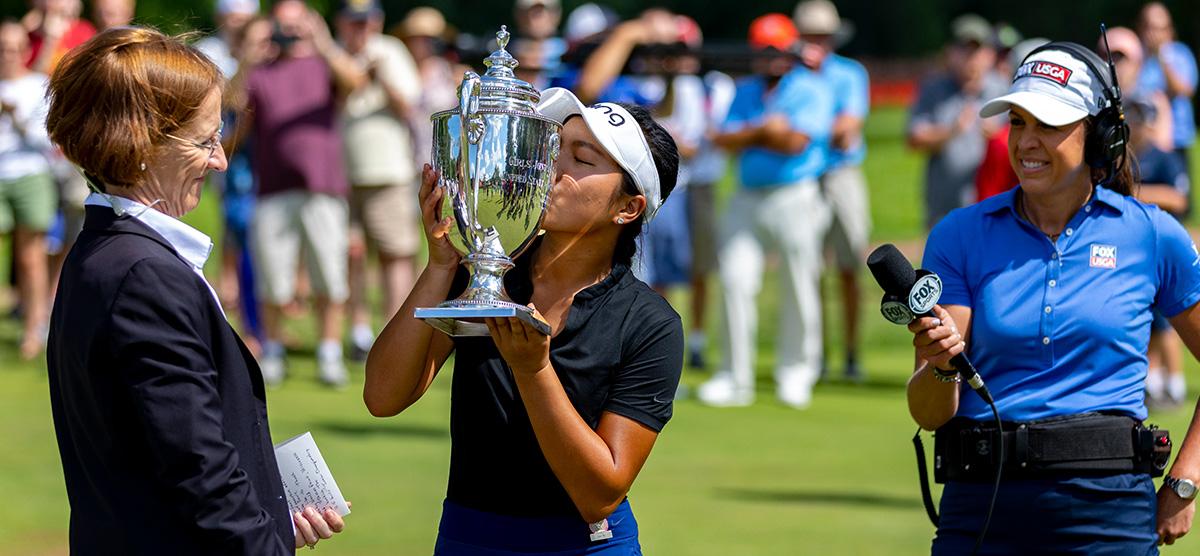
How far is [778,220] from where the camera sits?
33.0ft

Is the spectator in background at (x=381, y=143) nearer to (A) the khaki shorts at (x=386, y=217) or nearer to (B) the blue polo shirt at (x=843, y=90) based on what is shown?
(A) the khaki shorts at (x=386, y=217)

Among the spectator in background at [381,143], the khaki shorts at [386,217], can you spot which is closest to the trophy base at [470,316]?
the spectator in background at [381,143]

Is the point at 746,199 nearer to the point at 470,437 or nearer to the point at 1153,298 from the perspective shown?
the point at 1153,298

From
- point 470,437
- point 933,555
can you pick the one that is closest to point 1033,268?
point 933,555

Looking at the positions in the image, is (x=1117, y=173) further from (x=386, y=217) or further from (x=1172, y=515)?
(x=386, y=217)

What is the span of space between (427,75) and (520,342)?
10.5m

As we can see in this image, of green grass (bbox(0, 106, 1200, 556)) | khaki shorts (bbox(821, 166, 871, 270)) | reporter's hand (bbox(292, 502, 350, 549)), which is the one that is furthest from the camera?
khaki shorts (bbox(821, 166, 871, 270))

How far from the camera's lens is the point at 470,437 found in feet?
10.4

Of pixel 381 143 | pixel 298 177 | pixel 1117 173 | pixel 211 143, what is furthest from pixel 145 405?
pixel 381 143

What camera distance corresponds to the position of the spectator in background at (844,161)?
35.4 feet

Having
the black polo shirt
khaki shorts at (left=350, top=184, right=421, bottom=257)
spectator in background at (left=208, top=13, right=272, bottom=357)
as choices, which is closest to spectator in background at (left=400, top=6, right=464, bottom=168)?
khaki shorts at (left=350, top=184, right=421, bottom=257)

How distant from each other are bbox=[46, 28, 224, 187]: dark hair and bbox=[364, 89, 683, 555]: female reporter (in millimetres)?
562

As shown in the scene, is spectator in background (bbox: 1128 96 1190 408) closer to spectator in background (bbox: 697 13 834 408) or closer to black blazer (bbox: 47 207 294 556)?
spectator in background (bbox: 697 13 834 408)

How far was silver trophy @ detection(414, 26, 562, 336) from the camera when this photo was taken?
2.93 metres
